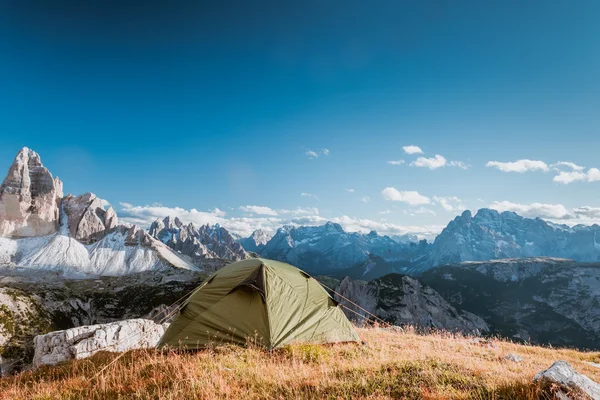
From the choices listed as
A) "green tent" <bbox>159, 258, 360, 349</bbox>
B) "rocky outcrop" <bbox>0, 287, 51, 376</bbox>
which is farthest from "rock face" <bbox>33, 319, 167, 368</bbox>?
"rocky outcrop" <bbox>0, 287, 51, 376</bbox>

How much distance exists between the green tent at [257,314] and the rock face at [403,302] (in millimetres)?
162110

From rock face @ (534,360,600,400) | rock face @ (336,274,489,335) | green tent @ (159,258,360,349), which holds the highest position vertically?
rock face @ (534,360,600,400)

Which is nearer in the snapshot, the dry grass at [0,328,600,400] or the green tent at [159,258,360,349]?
the dry grass at [0,328,600,400]

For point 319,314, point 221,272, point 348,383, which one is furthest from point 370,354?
point 221,272

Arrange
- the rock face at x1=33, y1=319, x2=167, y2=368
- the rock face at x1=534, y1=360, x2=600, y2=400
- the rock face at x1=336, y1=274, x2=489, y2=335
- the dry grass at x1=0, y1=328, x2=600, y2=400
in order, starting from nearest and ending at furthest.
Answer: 1. the rock face at x1=534, y1=360, x2=600, y2=400
2. the dry grass at x1=0, y1=328, x2=600, y2=400
3. the rock face at x1=33, y1=319, x2=167, y2=368
4. the rock face at x1=336, y1=274, x2=489, y2=335

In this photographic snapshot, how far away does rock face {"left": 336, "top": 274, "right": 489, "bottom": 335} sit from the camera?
171375mm

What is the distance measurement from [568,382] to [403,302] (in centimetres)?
19155

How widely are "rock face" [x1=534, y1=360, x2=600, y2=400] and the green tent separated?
27.3 ft

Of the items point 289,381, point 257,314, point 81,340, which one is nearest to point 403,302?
point 81,340

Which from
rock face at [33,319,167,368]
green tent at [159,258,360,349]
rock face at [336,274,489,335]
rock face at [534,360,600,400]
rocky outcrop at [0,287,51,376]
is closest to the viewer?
rock face at [534,360,600,400]

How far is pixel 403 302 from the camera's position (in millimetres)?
178125

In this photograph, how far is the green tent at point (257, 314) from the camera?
39.5ft

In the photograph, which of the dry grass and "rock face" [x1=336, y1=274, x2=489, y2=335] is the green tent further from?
"rock face" [x1=336, y1=274, x2=489, y2=335]

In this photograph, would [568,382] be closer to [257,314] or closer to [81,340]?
[257,314]
